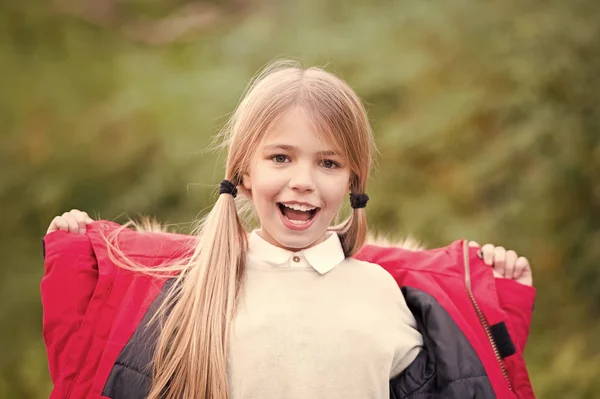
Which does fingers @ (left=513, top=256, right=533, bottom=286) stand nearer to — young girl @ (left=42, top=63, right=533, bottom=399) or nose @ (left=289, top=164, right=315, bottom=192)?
young girl @ (left=42, top=63, right=533, bottom=399)

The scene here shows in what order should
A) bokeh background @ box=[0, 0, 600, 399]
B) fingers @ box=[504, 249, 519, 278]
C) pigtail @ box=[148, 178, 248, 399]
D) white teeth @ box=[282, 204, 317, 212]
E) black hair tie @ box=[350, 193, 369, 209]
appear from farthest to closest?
bokeh background @ box=[0, 0, 600, 399] < fingers @ box=[504, 249, 519, 278] < black hair tie @ box=[350, 193, 369, 209] < white teeth @ box=[282, 204, 317, 212] < pigtail @ box=[148, 178, 248, 399]

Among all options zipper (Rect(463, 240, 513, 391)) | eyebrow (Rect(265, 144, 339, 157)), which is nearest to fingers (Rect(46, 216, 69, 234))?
eyebrow (Rect(265, 144, 339, 157))

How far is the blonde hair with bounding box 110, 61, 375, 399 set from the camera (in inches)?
64.6

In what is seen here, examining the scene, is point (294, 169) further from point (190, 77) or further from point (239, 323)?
point (190, 77)

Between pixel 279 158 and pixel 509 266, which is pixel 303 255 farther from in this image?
pixel 509 266

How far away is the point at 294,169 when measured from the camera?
1.71m

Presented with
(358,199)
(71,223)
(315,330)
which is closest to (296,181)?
(358,199)

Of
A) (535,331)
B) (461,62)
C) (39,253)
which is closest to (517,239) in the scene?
(535,331)

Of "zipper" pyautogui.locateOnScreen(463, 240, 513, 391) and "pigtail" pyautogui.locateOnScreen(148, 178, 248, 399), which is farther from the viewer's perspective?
"zipper" pyautogui.locateOnScreen(463, 240, 513, 391)

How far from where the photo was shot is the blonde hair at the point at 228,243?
5.38 feet

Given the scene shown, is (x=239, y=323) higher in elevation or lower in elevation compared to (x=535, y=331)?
lower

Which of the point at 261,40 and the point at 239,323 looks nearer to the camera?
the point at 239,323

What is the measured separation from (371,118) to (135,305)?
8.28 ft

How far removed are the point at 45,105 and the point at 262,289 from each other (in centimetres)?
304
